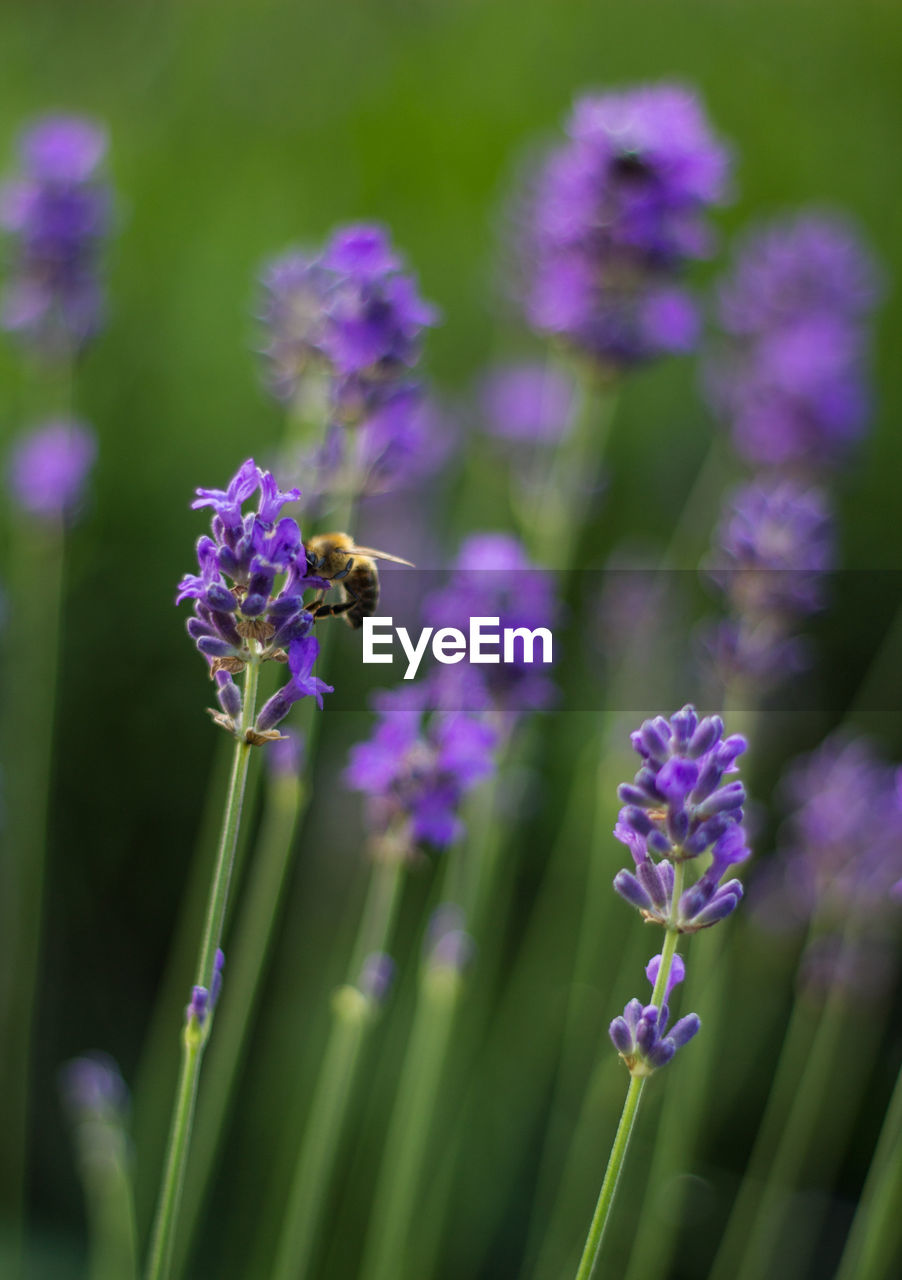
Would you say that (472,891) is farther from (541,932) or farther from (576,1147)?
(541,932)

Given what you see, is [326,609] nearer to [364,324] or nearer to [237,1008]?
[364,324]

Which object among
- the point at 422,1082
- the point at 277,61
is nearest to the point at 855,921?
the point at 422,1082

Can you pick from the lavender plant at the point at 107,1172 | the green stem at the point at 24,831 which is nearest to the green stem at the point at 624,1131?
the lavender plant at the point at 107,1172

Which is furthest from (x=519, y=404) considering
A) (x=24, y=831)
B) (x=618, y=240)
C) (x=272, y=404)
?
(x=24, y=831)

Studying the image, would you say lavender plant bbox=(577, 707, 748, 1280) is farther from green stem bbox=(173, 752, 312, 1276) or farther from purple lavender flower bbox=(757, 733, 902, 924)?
purple lavender flower bbox=(757, 733, 902, 924)

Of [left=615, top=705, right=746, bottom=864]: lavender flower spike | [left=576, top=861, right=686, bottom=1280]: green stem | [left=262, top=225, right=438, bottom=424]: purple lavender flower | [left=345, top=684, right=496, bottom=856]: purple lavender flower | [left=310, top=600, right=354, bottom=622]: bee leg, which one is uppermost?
[left=262, top=225, right=438, bottom=424]: purple lavender flower

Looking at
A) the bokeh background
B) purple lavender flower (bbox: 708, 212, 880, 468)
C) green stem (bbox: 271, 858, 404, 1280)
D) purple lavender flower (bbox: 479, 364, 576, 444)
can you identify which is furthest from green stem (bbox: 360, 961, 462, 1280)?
purple lavender flower (bbox: 479, 364, 576, 444)

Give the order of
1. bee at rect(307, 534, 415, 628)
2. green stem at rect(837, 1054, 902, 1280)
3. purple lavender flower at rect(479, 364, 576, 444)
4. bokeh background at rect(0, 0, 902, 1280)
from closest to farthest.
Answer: green stem at rect(837, 1054, 902, 1280) → bee at rect(307, 534, 415, 628) → bokeh background at rect(0, 0, 902, 1280) → purple lavender flower at rect(479, 364, 576, 444)
